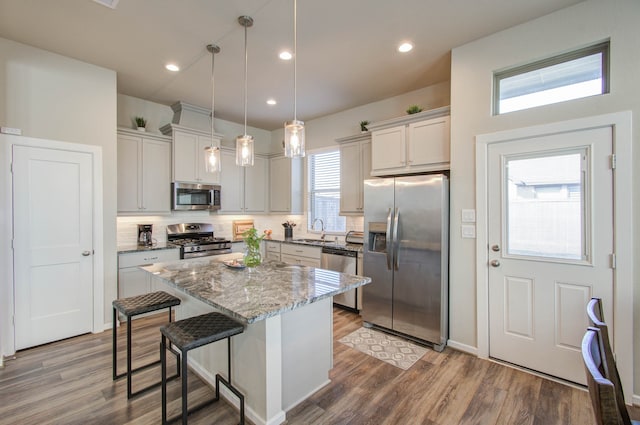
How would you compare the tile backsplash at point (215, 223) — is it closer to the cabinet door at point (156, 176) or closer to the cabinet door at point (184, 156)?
the cabinet door at point (156, 176)

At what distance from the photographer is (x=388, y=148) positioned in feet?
12.0

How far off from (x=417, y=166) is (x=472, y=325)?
1.78 metres

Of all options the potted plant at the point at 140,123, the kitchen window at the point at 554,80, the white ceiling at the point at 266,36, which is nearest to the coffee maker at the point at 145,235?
the potted plant at the point at 140,123

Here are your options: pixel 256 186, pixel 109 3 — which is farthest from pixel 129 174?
pixel 109 3

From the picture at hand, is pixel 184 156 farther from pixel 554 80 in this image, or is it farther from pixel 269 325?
pixel 554 80

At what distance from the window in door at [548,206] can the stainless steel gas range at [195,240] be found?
3.89m

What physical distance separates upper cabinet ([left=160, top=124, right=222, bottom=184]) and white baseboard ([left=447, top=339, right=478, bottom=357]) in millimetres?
4004

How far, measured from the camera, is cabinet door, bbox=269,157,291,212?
17.6ft

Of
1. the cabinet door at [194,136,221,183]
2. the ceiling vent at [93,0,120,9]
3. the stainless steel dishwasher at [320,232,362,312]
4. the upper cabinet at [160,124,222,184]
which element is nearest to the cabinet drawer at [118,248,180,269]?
the upper cabinet at [160,124,222,184]

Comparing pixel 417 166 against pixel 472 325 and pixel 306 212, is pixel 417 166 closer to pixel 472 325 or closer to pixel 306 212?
pixel 472 325

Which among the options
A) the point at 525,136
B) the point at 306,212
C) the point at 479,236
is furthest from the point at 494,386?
the point at 306,212

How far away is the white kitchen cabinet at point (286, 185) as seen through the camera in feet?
17.5

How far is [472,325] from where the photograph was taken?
2.88m

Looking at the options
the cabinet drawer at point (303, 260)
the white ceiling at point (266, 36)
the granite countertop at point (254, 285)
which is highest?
the white ceiling at point (266, 36)
